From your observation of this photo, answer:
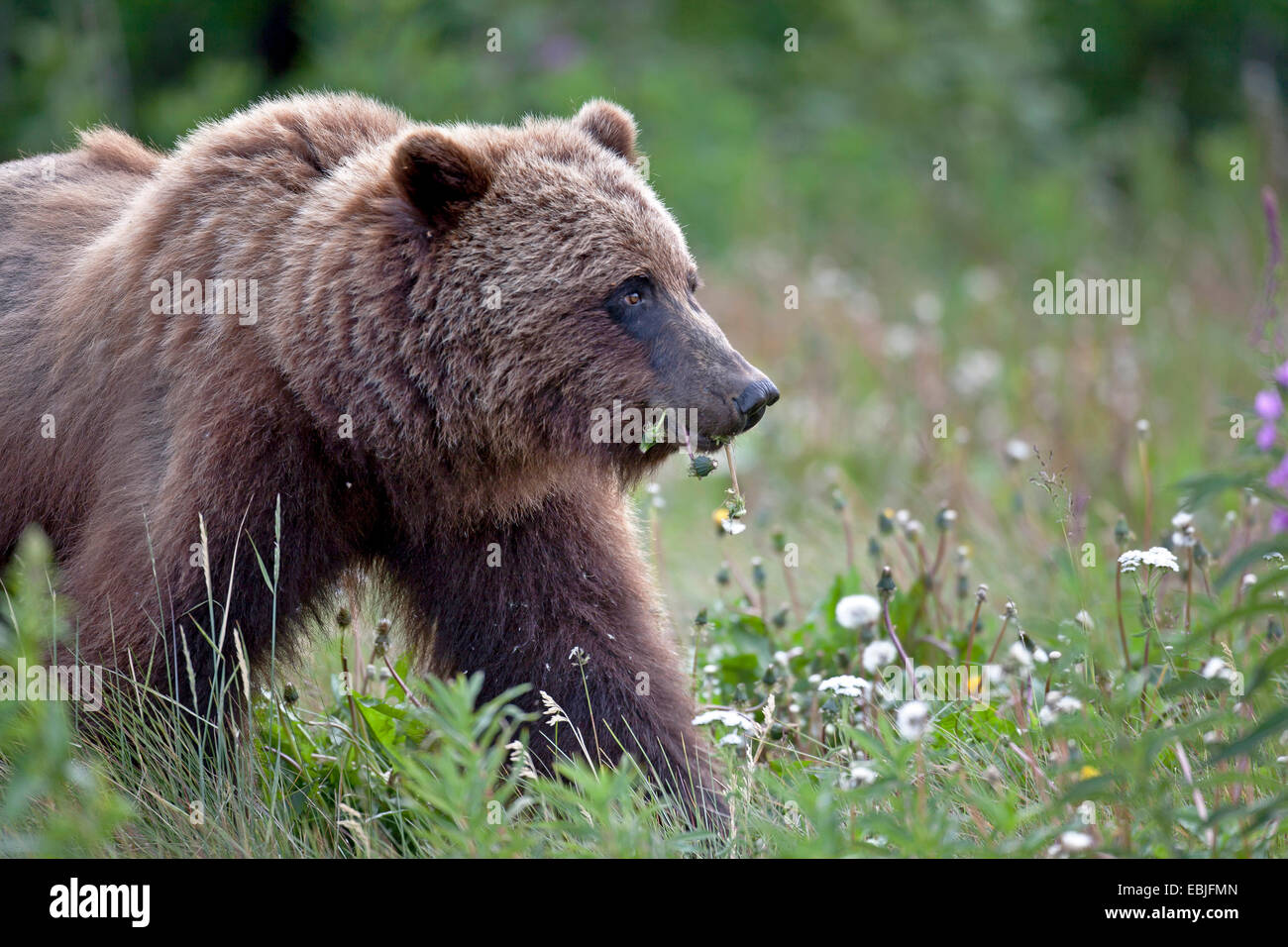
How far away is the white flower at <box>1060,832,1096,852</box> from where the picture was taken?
2844mm

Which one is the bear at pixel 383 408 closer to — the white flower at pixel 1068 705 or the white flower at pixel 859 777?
the white flower at pixel 859 777

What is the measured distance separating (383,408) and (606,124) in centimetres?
142

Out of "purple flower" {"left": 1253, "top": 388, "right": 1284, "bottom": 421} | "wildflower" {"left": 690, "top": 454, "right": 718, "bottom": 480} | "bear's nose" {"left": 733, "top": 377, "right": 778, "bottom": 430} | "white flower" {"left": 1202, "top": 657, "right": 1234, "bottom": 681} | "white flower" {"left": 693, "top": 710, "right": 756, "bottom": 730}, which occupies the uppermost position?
"bear's nose" {"left": 733, "top": 377, "right": 778, "bottom": 430}

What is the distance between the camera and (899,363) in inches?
382

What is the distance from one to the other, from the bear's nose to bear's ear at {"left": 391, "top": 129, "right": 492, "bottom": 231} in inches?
41.2

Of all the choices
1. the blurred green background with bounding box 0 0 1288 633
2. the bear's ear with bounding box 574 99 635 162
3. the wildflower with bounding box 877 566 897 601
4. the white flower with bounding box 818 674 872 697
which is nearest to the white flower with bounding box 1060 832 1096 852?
the white flower with bounding box 818 674 872 697

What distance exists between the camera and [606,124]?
477 centimetres

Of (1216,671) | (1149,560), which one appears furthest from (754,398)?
(1216,671)

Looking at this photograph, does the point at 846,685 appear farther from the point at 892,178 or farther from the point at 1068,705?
the point at 892,178

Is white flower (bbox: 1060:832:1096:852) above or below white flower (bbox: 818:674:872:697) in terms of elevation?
below

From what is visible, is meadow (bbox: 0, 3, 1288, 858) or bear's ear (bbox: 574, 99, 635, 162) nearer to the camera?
meadow (bbox: 0, 3, 1288, 858)

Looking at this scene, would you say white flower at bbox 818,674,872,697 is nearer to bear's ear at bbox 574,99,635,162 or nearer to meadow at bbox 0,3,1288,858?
meadow at bbox 0,3,1288,858

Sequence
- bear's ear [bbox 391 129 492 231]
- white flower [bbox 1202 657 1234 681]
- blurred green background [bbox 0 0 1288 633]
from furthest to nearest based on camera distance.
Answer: blurred green background [bbox 0 0 1288 633] < bear's ear [bbox 391 129 492 231] < white flower [bbox 1202 657 1234 681]
